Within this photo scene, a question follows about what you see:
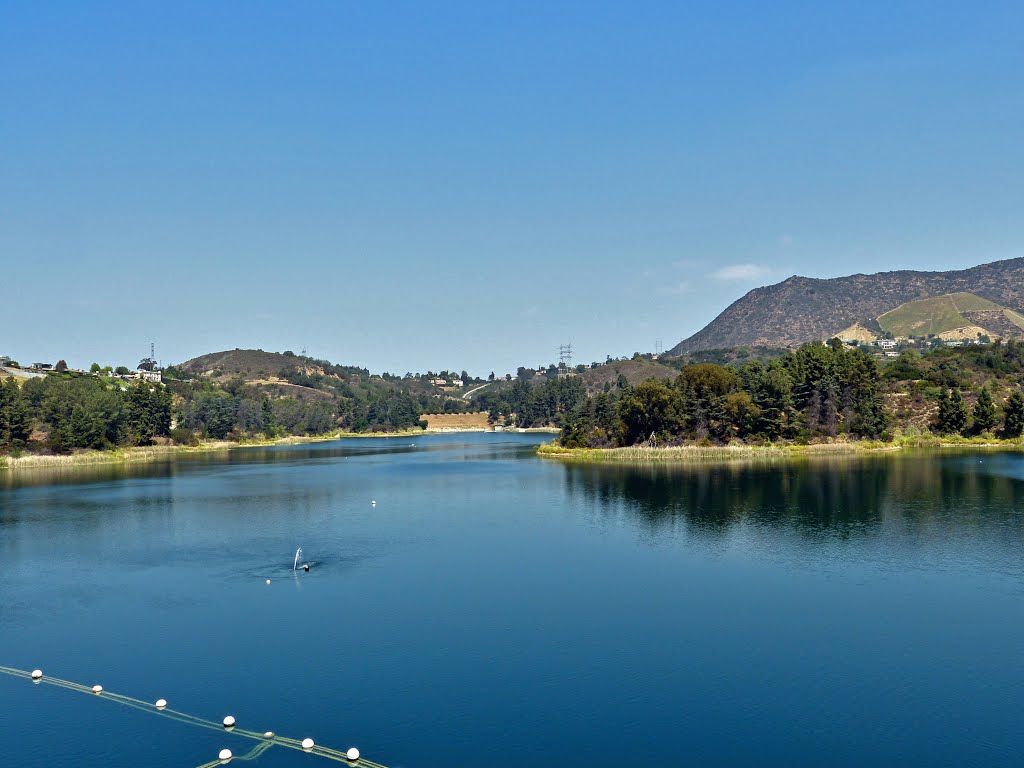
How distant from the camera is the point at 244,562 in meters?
65.2

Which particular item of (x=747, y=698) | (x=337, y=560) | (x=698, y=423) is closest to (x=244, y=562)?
(x=337, y=560)

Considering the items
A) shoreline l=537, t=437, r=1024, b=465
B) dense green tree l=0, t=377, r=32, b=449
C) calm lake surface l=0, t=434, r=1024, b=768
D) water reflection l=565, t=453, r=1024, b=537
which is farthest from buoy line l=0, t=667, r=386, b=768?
dense green tree l=0, t=377, r=32, b=449

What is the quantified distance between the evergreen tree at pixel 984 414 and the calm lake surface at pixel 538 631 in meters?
86.2

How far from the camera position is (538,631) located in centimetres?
4603

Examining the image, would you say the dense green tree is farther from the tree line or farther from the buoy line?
the buoy line

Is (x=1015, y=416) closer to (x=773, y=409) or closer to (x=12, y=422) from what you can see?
(x=773, y=409)

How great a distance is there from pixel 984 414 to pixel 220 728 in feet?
565

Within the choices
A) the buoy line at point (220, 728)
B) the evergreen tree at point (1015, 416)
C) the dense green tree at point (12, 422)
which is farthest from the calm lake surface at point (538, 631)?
the dense green tree at point (12, 422)

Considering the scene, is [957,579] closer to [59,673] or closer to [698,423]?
[59,673]

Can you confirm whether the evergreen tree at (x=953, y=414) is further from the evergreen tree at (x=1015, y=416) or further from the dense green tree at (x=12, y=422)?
the dense green tree at (x=12, y=422)

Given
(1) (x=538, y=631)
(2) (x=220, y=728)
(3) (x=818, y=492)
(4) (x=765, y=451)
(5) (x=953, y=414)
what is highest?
(5) (x=953, y=414)

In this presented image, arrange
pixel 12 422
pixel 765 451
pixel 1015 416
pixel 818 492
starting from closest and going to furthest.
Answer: pixel 818 492 < pixel 765 451 < pixel 1015 416 < pixel 12 422

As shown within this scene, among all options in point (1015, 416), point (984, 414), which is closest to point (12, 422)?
point (984, 414)

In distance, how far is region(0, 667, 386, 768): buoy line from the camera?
3114 centimetres
